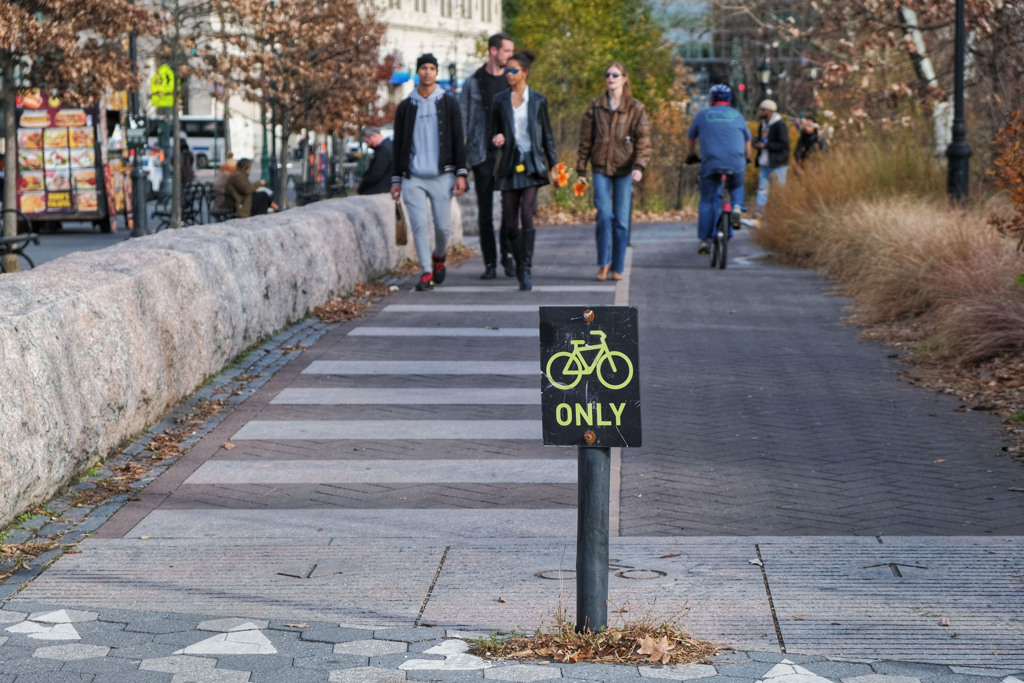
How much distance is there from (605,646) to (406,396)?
464 cm

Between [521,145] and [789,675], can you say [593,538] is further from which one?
[521,145]

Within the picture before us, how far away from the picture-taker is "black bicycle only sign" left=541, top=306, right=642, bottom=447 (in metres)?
4.31

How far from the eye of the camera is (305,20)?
1052 inches

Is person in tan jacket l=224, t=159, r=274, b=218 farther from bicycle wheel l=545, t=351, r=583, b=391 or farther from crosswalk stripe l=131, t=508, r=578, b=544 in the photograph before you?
bicycle wheel l=545, t=351, r=583, b=391

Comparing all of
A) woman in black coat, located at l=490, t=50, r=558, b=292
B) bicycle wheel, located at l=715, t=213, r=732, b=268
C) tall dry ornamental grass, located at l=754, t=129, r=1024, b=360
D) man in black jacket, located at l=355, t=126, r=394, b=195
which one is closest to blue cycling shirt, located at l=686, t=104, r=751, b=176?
bicycle wheel, located at l=715, t=213, r=732, b=268

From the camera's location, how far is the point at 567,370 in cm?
434

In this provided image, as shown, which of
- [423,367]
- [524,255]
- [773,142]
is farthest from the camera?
[773,142]

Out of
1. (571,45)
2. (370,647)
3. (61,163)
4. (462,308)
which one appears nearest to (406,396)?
(462,308)

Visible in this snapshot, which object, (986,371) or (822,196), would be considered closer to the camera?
(986,371)

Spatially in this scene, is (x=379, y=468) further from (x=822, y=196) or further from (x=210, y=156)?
(x=210, y=156)

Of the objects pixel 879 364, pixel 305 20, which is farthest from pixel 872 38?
pixel 879 364

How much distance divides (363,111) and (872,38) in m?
11.4

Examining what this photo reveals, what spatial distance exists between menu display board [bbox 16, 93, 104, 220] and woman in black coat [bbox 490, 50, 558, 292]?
594 inches

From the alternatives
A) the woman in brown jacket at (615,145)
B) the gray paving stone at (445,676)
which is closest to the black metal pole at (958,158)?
the woman in brown jacket at (615,145)
